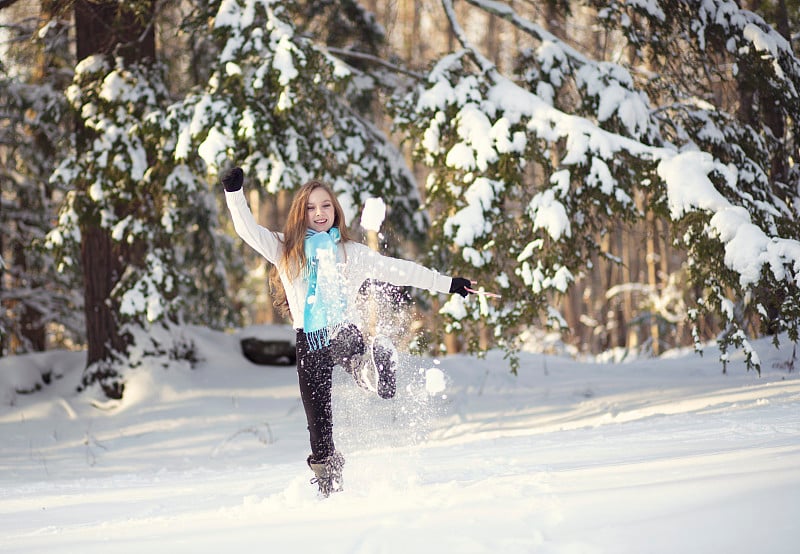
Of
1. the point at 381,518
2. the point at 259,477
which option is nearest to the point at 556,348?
the point at 259,477

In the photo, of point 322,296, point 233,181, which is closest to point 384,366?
point 322,296

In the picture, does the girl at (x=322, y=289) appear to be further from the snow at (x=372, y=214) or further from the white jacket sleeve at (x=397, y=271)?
the snow at (x=372, y=214)

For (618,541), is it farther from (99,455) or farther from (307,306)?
(99,455)

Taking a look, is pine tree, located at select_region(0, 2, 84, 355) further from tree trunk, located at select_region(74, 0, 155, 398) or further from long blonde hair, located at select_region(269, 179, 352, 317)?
long blonde hair, located at select_region(269, 179, 352, 317)

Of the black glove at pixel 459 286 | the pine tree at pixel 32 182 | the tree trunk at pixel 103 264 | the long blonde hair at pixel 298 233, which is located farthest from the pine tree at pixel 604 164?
the pine tree at pixel 32 182

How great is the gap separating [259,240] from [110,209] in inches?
179

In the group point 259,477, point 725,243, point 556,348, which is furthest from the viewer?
point 556,348

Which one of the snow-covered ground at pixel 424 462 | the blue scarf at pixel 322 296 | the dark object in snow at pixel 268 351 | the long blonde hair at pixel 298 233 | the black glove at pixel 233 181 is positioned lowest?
the snow-covered ground at pixel 424 462

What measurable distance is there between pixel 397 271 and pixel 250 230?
0.89 m

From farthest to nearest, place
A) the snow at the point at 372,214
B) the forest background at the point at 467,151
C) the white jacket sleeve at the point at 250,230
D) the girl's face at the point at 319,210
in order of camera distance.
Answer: the forest background at the point at 467,151
the snow at the point at 372,214
the girl's face at the point at 319,210
the white jacket sleeve at the point at 250,230

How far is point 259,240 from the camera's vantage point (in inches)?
157

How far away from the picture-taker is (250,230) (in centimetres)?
393

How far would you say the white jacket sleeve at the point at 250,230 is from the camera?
153 inches

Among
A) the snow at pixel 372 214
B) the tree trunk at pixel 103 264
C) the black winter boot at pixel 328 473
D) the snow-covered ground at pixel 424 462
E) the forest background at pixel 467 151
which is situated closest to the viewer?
the snow-covered ground at pixel 424 462
